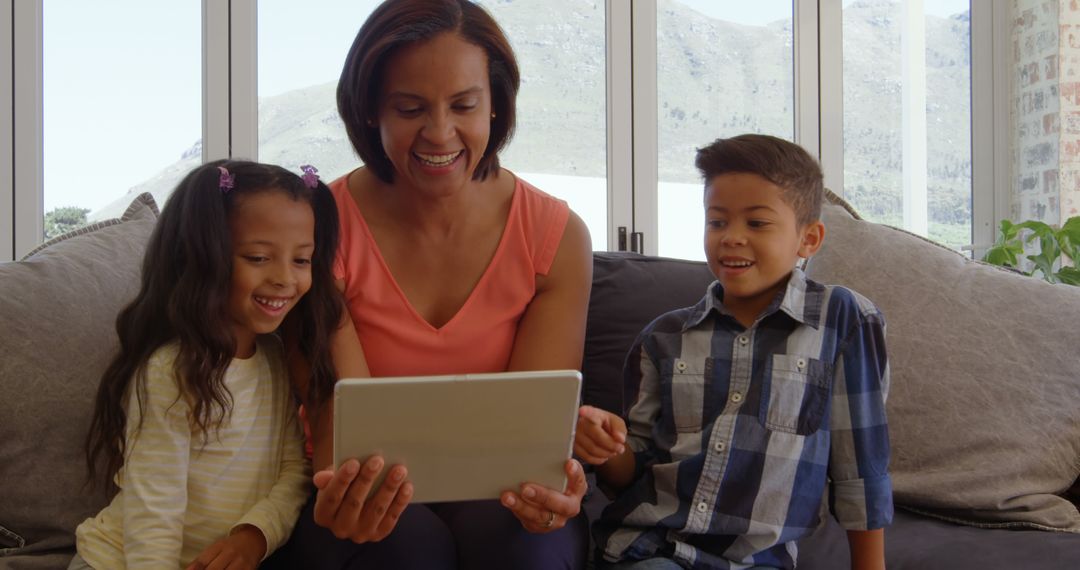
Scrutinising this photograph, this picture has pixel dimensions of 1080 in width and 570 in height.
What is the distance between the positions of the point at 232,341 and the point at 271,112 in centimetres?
193

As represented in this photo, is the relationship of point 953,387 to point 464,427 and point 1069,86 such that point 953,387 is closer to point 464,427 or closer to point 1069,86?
point 464,427

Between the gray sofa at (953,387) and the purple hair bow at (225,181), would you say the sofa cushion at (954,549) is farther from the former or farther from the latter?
the purple hair bow at (225,181)

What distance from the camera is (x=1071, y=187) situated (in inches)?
140

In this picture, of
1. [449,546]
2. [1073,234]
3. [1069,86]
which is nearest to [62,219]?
[449,546]

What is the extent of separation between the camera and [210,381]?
1271mm

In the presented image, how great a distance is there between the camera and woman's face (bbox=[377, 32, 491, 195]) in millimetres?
1337

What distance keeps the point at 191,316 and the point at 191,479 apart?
0.23 m

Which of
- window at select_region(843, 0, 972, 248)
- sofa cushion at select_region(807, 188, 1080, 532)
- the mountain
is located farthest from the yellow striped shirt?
window at select_region(843, 0, 972, 248)

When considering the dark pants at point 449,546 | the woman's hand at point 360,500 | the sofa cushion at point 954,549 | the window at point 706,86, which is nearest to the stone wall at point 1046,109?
the window at point 706,86

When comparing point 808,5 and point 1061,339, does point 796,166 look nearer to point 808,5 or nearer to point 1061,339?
point 1061,339

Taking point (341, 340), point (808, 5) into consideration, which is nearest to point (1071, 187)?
point (808, 5)

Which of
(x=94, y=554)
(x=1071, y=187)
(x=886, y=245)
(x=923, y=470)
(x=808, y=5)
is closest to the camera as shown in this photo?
(x=94, y=554)

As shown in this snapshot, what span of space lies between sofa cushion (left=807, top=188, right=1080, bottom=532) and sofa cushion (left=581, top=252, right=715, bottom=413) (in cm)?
25

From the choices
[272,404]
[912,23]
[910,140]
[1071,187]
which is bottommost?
[272,404]
